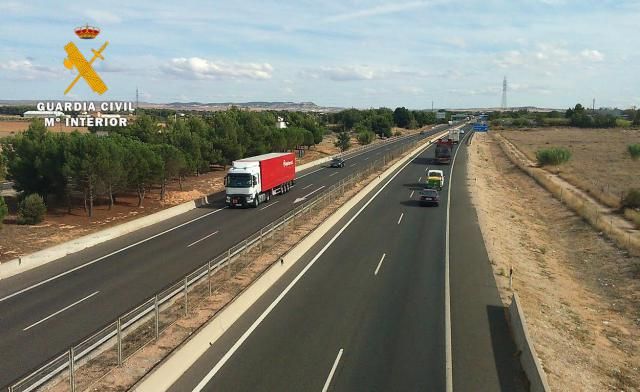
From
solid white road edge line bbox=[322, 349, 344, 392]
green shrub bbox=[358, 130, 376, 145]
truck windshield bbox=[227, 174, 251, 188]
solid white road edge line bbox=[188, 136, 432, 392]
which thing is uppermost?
green shrub bbox=[358, 130, 376, 145]

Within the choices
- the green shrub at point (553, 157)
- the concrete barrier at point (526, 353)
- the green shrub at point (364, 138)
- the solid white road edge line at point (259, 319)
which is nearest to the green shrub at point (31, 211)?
the solid white road edge line at point (259, 319)

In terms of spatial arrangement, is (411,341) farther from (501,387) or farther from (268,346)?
(268,346)

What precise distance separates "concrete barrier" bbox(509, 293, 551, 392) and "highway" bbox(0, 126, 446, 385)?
12575mm

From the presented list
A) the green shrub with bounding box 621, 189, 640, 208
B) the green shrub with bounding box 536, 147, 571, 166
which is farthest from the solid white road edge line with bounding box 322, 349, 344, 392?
the green shrub with bounding box 536, 147, 571, 166

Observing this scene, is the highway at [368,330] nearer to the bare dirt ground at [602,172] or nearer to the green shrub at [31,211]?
the green shrub at [31,211]

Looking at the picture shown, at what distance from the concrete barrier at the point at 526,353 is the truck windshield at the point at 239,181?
2641cm

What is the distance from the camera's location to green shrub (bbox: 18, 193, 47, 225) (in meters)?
34.1

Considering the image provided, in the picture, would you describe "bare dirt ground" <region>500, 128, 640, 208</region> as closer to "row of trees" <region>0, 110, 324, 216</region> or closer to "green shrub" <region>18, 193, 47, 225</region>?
"row of trees" <region>0, 110, 324, 216</region>

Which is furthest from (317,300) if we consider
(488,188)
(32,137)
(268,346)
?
(488,188)

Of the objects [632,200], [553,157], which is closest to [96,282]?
[632,200]

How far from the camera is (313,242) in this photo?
1101 inches

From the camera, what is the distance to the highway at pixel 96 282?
1557 cm

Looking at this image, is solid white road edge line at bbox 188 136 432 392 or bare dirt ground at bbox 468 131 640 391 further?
bare dirt ground at bbox 468 131 640 391

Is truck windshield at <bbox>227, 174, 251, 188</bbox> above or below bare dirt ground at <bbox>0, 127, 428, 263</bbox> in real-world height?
above
